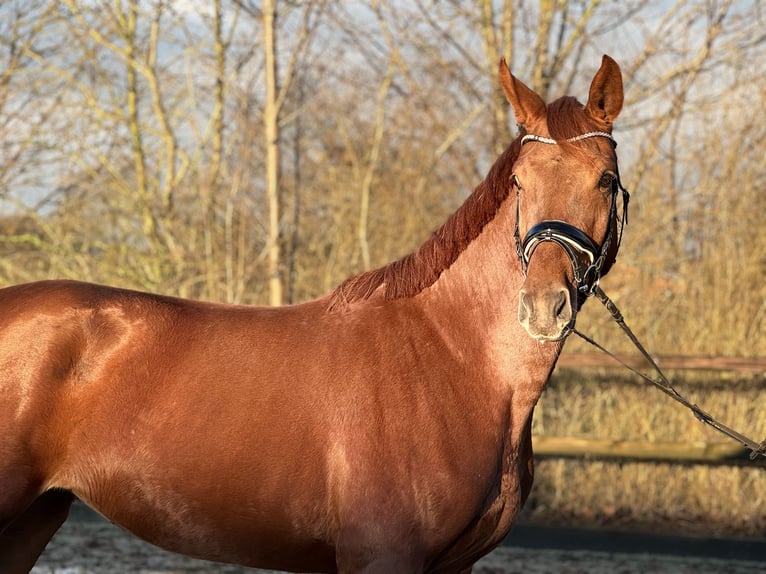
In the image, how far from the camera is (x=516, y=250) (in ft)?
9.93

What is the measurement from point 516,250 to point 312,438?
3.07 ft

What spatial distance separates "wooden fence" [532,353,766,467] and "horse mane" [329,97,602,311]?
3994 mm

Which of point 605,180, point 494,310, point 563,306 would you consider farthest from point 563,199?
point 494,310

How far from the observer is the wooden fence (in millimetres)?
6605

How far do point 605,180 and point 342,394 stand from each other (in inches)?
44.6

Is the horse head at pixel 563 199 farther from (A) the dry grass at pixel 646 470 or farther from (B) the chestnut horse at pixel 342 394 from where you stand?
(A) the dry grass at pixel 646 470

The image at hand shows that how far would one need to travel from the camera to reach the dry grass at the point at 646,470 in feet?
23.2

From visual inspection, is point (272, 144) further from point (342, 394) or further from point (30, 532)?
point (342, 394)

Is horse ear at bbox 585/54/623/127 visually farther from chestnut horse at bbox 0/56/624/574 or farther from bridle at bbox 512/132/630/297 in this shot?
bridle at bbox 512/132/630/297

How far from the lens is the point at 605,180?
2943 millimetres

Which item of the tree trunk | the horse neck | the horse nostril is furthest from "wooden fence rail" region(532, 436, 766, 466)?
the horse nostril

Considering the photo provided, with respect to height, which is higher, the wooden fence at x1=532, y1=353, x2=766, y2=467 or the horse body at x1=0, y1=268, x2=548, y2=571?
the horse body at x1=0, y1=268, x2=548, y2=571

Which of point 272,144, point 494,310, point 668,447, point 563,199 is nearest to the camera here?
point 563,199

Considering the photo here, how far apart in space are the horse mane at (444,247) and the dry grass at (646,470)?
458cm
